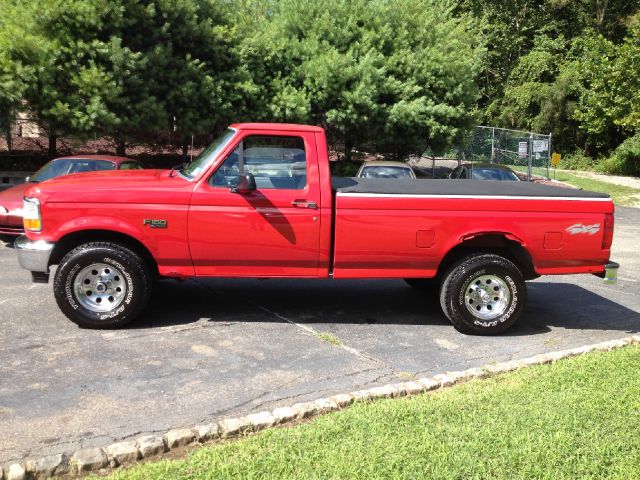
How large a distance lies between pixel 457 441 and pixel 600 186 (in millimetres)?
26454

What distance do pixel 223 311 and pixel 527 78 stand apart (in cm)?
3921

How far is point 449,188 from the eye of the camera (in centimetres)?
670

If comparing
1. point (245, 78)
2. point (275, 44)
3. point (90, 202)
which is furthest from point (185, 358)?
point (275, 44)

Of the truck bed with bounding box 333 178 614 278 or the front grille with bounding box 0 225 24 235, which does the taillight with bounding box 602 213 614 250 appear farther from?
the front grille with bounding box 0 225 24 235

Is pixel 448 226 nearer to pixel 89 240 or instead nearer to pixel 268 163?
pixel 268 163

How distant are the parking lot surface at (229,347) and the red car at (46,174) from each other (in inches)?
45.1

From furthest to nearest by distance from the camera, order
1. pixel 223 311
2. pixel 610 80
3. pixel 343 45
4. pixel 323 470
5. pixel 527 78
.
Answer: pixel 527 78, pixel 610 80, pixel 343 45, pixel 223 311, pixel 323 470

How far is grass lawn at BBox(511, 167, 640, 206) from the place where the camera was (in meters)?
23.4

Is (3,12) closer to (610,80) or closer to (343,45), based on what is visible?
(343,45)

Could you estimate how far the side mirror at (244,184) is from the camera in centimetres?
594

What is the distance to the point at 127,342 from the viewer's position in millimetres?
5781

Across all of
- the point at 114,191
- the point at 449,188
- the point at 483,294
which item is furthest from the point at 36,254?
the point at 483,294

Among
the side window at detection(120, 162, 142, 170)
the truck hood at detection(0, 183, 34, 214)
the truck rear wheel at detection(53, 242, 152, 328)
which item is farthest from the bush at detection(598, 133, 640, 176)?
the truck rear wheel at detection(53, 242, 152, 328)

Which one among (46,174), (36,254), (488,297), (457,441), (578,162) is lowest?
(457,441)
